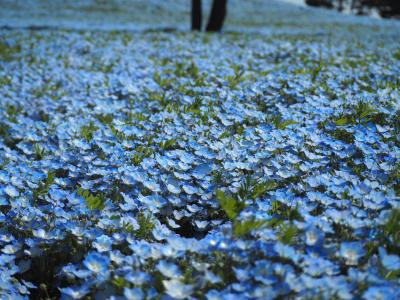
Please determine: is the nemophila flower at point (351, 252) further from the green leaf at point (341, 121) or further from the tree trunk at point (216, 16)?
the tree trunk at point (216, 16)

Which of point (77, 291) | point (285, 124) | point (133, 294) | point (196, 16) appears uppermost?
point (196, 16)

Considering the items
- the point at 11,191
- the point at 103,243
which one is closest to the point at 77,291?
the point at 103,243

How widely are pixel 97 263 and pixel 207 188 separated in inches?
38.7

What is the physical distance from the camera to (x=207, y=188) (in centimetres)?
298

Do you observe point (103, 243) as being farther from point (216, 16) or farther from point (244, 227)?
point (216, 16)

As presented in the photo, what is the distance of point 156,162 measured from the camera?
3377 mm

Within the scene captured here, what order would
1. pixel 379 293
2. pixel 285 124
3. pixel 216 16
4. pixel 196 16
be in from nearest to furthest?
pixel 379 293, pixel 285 124, pixel 216 16, pixel 196 16

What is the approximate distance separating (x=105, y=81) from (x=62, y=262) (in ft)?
13.6

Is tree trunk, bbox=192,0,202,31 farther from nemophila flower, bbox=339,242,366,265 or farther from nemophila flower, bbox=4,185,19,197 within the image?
nemophila flower, bbox=339,242,366,265

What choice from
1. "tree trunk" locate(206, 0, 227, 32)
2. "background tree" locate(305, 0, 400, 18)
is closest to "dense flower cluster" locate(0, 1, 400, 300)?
"tree trunk" locate(206, 0, 227, 32)

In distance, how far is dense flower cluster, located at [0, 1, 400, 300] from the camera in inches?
81.4

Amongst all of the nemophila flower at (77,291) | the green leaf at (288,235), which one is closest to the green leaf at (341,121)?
the green leaf at (288,235)

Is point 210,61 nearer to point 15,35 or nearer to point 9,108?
point 9,108

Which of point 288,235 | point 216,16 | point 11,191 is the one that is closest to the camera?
point 288,235
